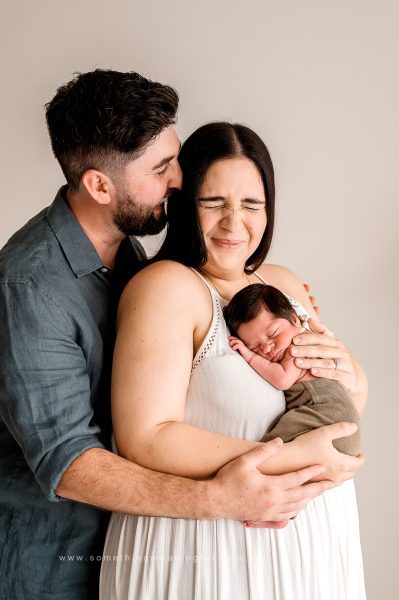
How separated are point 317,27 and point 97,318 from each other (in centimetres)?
173

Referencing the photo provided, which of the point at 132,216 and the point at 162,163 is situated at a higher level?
the point at 162,163

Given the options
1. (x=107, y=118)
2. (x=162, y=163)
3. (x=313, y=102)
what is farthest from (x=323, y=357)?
(x=313, y=102)

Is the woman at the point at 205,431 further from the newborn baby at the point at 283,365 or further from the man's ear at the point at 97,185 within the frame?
the man's ear at the point at 97,185

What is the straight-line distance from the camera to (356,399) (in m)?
1.97

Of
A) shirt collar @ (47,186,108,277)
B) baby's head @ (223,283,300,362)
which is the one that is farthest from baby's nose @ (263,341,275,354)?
shirt collar @ (47,186,108,277)

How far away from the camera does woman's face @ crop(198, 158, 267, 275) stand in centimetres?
183

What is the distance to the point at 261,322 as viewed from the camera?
177 centimetres

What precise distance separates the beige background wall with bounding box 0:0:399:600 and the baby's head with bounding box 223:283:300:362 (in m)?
1.23

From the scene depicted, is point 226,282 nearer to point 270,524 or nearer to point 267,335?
point 267,335

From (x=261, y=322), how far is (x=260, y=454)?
35 cm

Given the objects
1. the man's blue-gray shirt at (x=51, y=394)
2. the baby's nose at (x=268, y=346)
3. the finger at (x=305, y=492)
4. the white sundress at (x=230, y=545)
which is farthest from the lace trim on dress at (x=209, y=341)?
the finger at (x=305, y=492)

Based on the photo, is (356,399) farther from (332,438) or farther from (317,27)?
(317,27)

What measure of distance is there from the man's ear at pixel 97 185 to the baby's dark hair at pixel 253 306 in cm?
39

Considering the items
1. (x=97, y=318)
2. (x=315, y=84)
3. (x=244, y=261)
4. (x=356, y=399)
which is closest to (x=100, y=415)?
(x=97, y=318)
